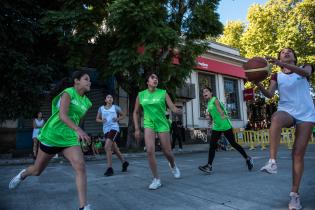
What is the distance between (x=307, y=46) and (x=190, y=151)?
1988cm

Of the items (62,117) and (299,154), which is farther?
(299,154)

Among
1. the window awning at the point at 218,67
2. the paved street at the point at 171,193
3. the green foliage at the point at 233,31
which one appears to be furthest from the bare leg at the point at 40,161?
the green foliage at the point at 233,31

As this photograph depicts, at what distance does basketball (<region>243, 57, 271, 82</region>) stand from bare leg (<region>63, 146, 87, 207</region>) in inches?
91.1

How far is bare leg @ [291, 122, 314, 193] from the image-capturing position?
402cm

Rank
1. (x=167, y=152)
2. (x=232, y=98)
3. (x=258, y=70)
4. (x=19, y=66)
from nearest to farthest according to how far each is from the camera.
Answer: (x=258, y=70) → (x=167, y=152) → (x=19, y=66) → (x=232, y=98)

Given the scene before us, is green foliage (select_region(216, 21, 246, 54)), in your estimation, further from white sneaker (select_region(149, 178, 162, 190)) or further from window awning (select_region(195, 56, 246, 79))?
white sneaker (select_region(149, 178, 162, 190))

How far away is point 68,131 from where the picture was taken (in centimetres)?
415

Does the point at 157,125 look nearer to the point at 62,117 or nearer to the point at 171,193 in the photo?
the point at 171,193

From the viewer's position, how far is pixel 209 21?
16.1 metres

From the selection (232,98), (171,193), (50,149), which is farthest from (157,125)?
(232,98)

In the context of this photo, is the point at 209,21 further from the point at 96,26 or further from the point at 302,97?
the point at 302,97

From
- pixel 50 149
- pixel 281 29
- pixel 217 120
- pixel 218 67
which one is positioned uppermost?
pixel 281 29

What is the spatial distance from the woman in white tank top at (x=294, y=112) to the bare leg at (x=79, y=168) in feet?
6.70

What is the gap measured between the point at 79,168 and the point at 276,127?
231 cm
